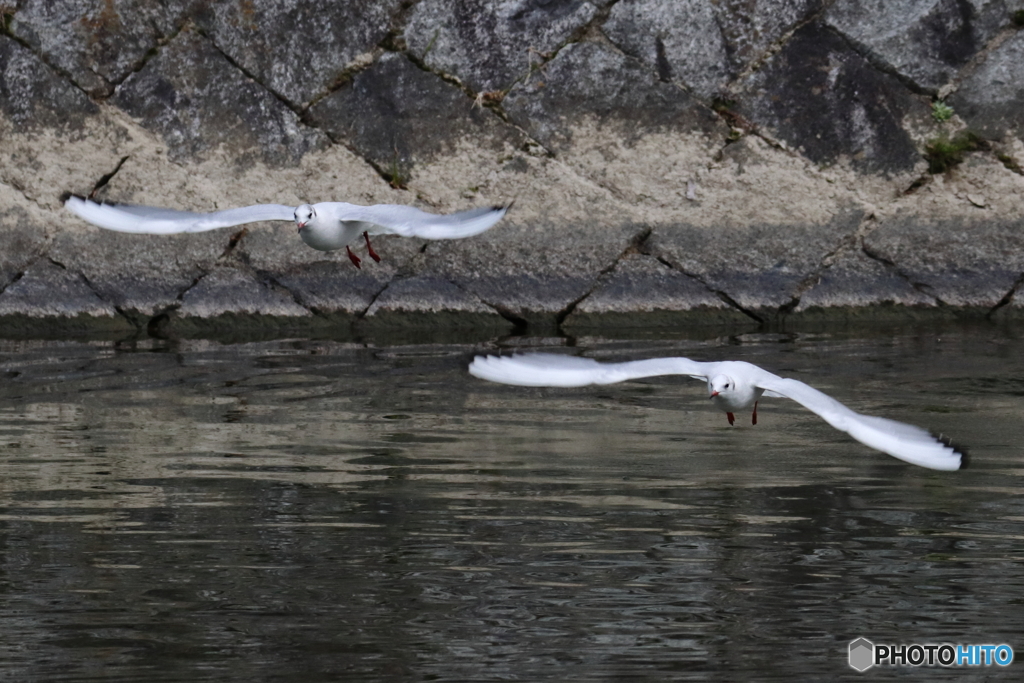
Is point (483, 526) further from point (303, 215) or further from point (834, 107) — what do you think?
point (834, 107)

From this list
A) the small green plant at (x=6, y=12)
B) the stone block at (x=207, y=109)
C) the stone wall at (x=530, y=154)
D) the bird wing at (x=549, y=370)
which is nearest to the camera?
the bird wing at (x=549, y=370)

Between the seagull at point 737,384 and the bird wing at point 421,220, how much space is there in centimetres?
68

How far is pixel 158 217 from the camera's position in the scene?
5.44 metres

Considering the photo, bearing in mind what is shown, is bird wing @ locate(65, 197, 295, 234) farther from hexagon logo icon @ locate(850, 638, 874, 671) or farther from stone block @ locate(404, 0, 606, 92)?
stone block @ locate(404, 0, 606, 92)

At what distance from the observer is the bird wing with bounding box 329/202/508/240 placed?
5.14m

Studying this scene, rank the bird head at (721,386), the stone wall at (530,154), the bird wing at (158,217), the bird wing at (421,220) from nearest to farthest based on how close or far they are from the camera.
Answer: the bird head at (721,386), the bird wing at (421,220), the bird wing at (158,217), the stone wall at (530,154)

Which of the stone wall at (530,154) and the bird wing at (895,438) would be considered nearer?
Result: the bird wing at (895,438)

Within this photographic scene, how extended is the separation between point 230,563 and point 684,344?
3621 mm

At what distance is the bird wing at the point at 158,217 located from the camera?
533cm

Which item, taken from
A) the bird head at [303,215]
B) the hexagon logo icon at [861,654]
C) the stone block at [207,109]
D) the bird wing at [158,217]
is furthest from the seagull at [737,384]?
the stone block at [207,109]

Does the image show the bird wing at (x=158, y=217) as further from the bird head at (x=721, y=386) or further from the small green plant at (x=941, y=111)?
the small green plant at (x=941, y=111)

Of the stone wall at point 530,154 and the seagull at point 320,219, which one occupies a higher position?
the stone wall at point 530,154

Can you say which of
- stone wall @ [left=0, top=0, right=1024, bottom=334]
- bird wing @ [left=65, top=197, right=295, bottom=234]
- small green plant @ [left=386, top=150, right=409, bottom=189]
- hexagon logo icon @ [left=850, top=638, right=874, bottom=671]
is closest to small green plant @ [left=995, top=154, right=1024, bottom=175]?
stone wall @ [left=0, top=0, right=1024, bottom=334]

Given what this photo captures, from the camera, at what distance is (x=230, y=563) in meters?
4.13
